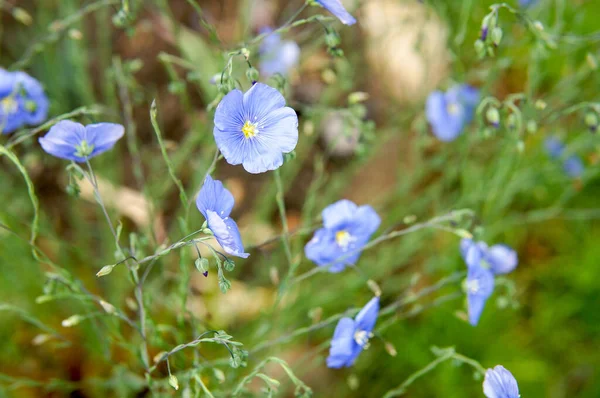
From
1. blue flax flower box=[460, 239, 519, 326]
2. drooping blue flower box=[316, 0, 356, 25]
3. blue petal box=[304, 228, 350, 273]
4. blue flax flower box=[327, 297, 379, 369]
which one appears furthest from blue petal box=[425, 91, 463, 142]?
blue flax flower box=[327, 297, 379, 369]

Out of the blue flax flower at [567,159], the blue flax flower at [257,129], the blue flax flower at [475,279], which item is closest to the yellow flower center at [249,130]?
the blue flax flower at [257,129]

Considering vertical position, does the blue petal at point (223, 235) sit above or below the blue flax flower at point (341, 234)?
above

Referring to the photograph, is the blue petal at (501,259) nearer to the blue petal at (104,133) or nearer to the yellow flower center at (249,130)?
the yellow flower center at (249,130)

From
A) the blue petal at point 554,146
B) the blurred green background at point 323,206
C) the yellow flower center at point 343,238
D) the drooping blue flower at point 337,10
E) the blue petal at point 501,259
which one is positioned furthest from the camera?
the blue petal at point 554,146

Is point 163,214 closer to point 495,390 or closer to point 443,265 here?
point 443,265

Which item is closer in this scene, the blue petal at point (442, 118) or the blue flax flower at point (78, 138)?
the blue flax flower at point (78, 138)

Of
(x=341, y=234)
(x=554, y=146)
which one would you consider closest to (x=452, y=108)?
(x=554, y=146)

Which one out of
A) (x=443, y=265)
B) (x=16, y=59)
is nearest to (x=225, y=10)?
(x=16, y=59)
